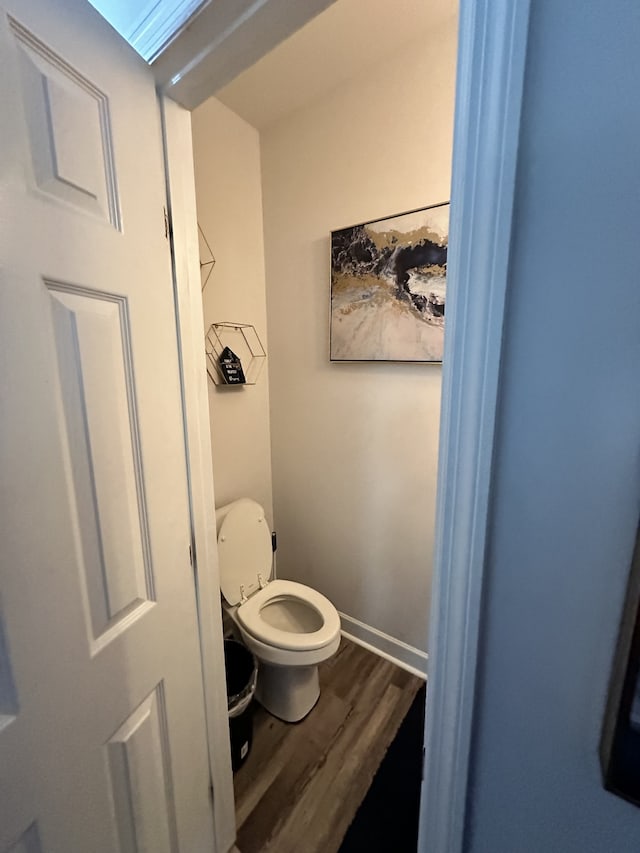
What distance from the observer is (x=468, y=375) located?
40cm

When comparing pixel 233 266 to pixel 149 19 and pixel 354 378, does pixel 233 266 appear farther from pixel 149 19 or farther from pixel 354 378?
pixel 149 19

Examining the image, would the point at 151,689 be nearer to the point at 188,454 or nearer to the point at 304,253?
the point at 188,454

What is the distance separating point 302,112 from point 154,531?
1.89 m

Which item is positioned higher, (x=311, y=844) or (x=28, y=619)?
(x=28, y=619)

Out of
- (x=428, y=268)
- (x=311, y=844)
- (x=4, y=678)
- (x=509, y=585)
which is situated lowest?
(x=311, y=844)

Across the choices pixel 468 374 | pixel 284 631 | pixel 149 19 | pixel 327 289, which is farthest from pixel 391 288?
pixel 284 631

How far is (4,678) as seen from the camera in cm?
46

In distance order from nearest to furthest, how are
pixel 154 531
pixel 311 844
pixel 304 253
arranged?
pixel 154 531 < pixel 311 844 < pixel 304 253

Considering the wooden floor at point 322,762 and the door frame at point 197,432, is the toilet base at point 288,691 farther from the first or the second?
the door frame at point 197,432

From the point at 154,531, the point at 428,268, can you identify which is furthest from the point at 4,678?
the point at 428,268

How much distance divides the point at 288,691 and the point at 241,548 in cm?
62

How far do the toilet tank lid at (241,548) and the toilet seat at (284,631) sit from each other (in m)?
0.07

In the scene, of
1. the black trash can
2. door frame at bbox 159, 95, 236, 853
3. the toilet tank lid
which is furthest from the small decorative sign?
the black trash can

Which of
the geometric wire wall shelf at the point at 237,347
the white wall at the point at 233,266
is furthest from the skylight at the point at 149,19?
the geometric wire wall shelf at the point at 237,347
